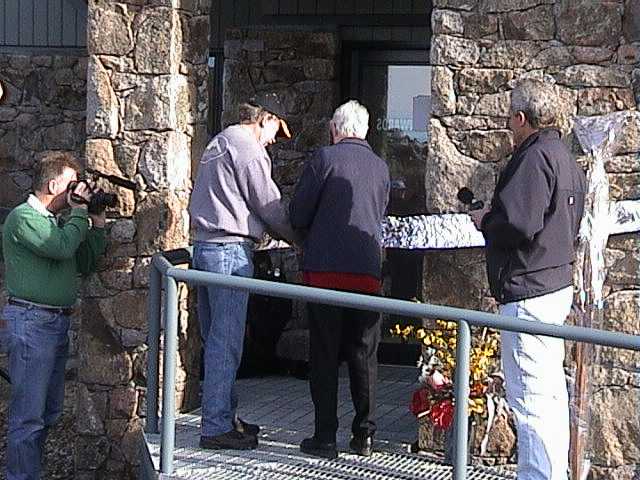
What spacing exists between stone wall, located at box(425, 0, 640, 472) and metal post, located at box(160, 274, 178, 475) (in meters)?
1.43

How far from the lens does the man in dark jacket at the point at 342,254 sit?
5.67 m

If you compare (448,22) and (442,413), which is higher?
(448,22)

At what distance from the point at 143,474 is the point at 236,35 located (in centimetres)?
385

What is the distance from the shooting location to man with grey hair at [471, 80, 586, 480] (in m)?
4.98

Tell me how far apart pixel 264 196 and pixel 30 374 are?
1547mm

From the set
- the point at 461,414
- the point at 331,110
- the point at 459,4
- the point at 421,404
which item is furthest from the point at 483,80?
the point at 331,110

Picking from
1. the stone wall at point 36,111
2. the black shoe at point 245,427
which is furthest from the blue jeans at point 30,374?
the stone wall at point 36,111

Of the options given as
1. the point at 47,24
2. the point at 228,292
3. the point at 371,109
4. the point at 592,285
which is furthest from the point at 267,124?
the point at 47,24

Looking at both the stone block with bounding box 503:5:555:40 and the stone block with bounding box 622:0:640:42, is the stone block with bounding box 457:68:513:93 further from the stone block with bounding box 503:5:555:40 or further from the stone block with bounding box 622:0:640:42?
the stone block with bounding box 622:0:640:42

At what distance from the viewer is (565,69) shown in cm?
598

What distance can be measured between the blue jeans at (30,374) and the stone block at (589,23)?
2.85 meters

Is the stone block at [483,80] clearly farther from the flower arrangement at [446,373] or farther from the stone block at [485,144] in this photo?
the flower arrangement at [446,373]

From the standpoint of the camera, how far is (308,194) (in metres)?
5.66

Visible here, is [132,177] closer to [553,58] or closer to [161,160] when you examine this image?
[161,160]
